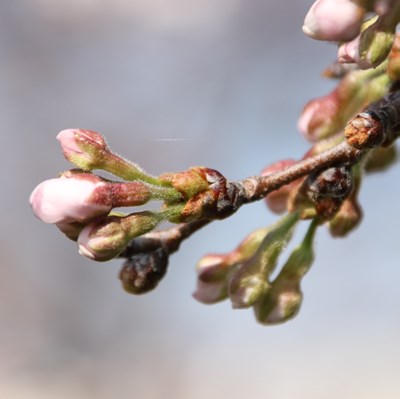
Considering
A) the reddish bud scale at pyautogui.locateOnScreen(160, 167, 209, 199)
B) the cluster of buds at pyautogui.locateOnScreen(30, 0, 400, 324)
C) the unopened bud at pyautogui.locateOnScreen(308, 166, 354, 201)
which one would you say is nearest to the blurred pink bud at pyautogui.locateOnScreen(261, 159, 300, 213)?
the cluster of buds at pyautogui.locateOnScreen(30, 0, 400, 324)

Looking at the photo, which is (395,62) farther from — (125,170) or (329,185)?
(125,170)

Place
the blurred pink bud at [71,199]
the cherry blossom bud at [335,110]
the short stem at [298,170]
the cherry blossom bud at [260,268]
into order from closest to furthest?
the blurred pink bud at [71,199] < the short stem at [298,170] < the cherry blossom bud at [260,268] < the cherry blossom bud at [335,110]

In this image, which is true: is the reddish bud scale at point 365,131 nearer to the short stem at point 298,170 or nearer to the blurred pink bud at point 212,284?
the short stem at point 298,170

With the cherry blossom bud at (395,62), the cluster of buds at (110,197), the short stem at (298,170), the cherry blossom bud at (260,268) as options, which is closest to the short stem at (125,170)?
the cluster of buds at (110,197)

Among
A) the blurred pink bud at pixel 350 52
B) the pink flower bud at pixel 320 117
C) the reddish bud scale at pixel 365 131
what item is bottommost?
the reddish bud scale at pixel 365 131

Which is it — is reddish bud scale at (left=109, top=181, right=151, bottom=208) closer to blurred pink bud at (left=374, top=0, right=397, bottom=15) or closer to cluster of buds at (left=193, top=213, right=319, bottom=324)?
cluster of buds at (left=193, top=213, right=319, bottom=324)

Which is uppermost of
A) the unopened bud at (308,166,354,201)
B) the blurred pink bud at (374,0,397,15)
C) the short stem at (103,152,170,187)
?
the blurred pink bud at (374,0,397,15)
